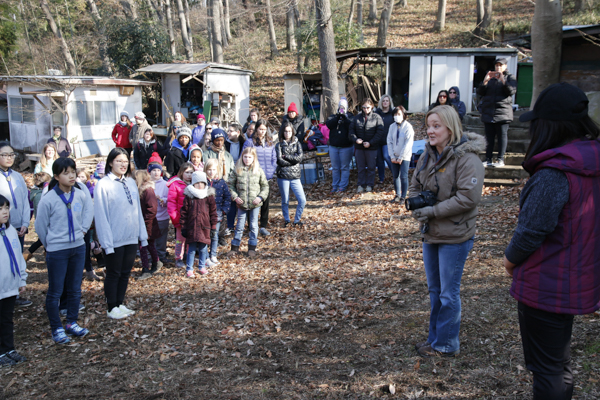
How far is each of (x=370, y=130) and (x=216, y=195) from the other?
4.38 metres

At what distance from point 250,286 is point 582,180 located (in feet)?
16.8

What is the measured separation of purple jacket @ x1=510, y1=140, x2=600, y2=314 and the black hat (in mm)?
160

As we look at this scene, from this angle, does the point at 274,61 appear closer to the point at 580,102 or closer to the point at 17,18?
the point at 17,18

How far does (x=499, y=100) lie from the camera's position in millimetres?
9594

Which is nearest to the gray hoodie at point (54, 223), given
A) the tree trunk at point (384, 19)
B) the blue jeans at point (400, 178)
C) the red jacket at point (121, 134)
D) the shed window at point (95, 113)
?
the blue jeans at point (400, 178)

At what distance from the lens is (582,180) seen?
97.7 inches

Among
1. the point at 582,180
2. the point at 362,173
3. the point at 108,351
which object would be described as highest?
the point at 582,180

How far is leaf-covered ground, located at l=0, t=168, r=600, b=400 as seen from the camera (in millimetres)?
3941

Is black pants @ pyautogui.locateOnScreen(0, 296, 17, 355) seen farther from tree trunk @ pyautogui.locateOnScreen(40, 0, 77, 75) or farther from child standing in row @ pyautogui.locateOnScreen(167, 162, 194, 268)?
tree trunk @ pyautogui.locateOnScreen(40, 0, 77, 75)

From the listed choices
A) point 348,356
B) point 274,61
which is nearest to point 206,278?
point 348,356

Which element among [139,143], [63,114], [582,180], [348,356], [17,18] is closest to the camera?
[582,180]

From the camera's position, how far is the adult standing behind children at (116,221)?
216 inches

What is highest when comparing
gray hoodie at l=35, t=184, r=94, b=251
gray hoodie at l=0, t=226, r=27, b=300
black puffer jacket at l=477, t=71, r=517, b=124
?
black puffer jacket at l=477, t=71, r=517, b=124

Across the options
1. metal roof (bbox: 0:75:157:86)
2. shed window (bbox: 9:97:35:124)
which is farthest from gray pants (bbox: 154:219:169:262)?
shed window (bbox: 9:97:35:124)
